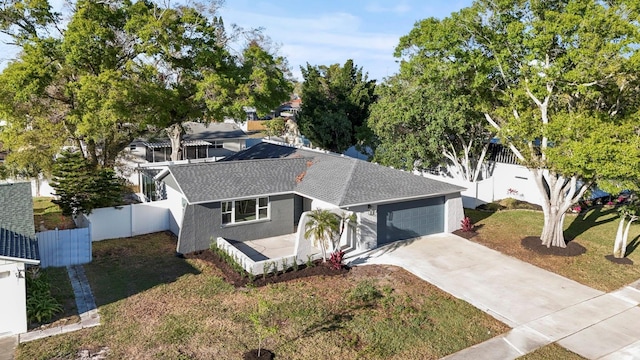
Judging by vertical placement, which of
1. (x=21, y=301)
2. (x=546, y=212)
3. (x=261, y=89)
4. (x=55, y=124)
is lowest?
(x=21, y=301)

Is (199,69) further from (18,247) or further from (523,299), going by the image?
(523,299)

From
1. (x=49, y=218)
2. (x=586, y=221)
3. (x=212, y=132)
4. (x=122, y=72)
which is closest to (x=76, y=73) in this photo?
(x=122, y=72)

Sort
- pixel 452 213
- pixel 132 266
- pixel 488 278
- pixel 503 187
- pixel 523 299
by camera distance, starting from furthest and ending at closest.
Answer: pixel 503 187, pixel 452 213, pixel 132 266, pixel 488 278, pixel 523 299

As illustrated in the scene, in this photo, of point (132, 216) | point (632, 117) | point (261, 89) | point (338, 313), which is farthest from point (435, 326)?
point (261, 89)

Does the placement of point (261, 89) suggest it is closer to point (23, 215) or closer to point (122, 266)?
point (122, 266)

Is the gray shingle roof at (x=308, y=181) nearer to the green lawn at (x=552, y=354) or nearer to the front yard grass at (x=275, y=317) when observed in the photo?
the front yard grass at (x=275, y=317)

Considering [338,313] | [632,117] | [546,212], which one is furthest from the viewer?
[546,212]
